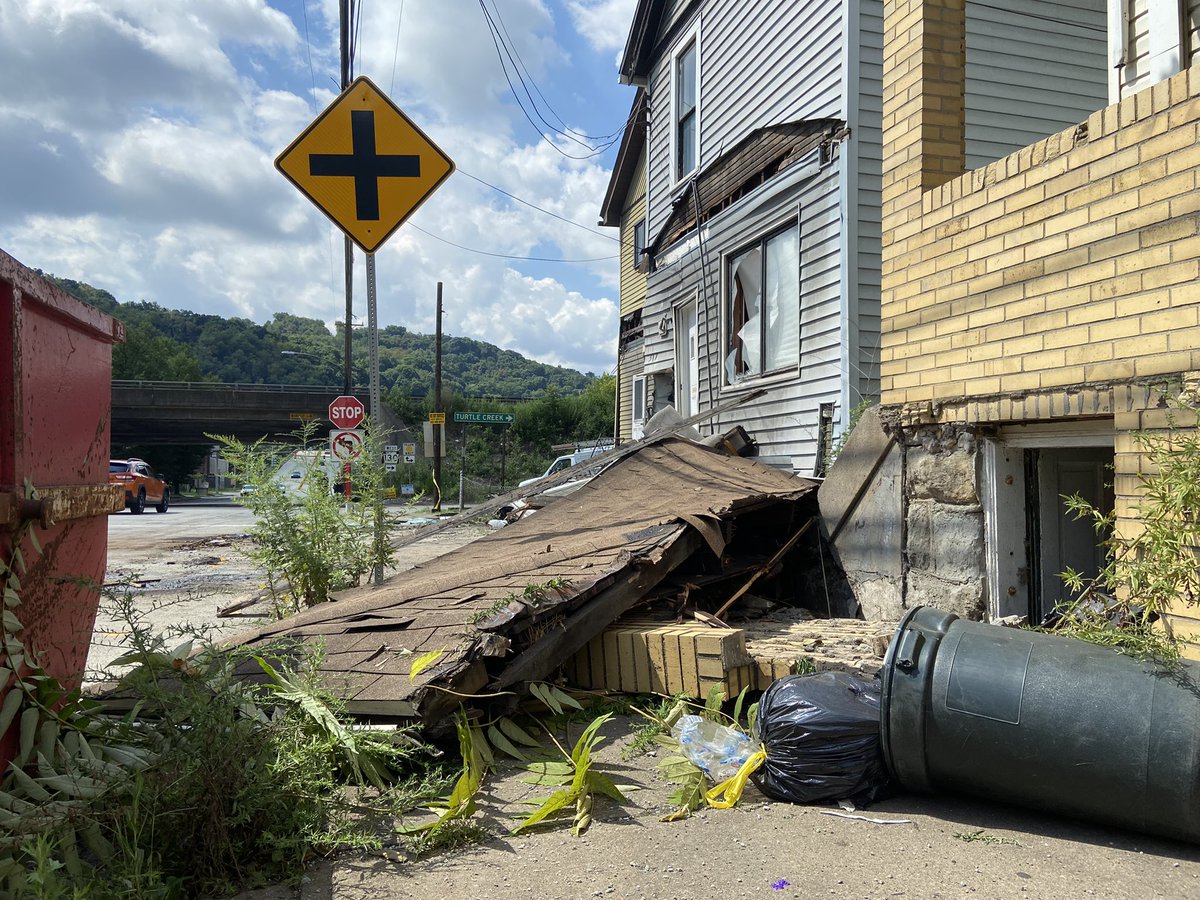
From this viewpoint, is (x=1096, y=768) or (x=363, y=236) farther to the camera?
(x=363, y=236)


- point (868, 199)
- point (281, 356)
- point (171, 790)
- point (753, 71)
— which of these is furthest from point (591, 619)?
point (281, 356)

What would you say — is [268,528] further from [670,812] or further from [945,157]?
[945,157]

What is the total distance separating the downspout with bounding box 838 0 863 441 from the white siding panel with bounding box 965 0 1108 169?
1.01m

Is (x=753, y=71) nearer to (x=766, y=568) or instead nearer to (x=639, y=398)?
(x=766, y=568)

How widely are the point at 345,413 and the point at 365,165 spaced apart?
30.1 feet

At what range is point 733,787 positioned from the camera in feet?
10.7

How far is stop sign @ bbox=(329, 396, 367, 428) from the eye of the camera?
1385 centimetres

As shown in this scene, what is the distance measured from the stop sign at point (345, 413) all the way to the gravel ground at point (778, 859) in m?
11.3

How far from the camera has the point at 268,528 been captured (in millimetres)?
6277

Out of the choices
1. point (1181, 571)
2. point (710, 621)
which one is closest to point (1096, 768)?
point (1181, 571)

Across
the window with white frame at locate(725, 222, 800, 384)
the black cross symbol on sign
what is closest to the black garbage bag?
the black cross symbol on sign

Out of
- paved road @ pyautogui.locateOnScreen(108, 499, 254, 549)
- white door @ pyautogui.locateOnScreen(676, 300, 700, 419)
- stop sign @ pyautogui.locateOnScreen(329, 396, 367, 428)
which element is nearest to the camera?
white door @ pyautogui.locateOnScreen(676, 300, 700, 419)

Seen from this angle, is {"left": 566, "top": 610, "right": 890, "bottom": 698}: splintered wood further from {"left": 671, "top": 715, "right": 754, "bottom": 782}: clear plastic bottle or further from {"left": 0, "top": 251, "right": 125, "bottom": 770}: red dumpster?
{"left": 0, "top": 251, "right": 125, "bottom": 770}: red dumpster

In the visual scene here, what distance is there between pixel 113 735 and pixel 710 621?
9.67 feet
